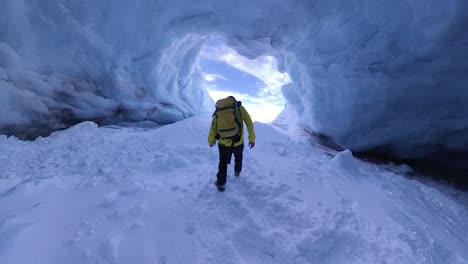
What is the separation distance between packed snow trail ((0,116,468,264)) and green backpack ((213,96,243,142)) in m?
0.79

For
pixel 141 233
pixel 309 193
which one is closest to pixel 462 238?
pixel 309 193

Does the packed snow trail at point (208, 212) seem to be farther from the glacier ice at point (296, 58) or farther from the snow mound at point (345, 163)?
the glacier ice at point (296, 58)

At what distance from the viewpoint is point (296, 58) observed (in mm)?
8492

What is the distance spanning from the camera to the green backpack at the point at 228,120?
3.62m

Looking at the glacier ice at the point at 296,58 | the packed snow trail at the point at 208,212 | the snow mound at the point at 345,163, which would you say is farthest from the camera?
the glacier ice at the point at 296,58

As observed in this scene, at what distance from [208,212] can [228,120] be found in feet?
4.16

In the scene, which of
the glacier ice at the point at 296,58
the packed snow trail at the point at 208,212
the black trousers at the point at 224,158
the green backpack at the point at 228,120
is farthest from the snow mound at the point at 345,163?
the glacier ice at the point at 296,58

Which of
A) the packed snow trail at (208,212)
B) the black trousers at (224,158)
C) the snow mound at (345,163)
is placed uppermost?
the snow mound at (345,163)

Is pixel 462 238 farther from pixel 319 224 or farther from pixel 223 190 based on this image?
pixel 223 190

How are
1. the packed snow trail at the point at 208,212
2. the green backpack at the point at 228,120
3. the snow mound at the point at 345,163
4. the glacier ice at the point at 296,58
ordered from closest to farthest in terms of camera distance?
the packed snow trail at the point at 208,212 → the green backpack at the point at 228,120 → the snow mound at the point at 345,163 → the glacier ice at the point at 296,58

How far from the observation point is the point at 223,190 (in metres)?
3.64

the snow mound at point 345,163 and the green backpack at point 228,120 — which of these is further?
the snow mound at point 345,163

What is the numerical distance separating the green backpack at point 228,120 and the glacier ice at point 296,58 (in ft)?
15.8

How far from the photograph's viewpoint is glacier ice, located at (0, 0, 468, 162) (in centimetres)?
611
